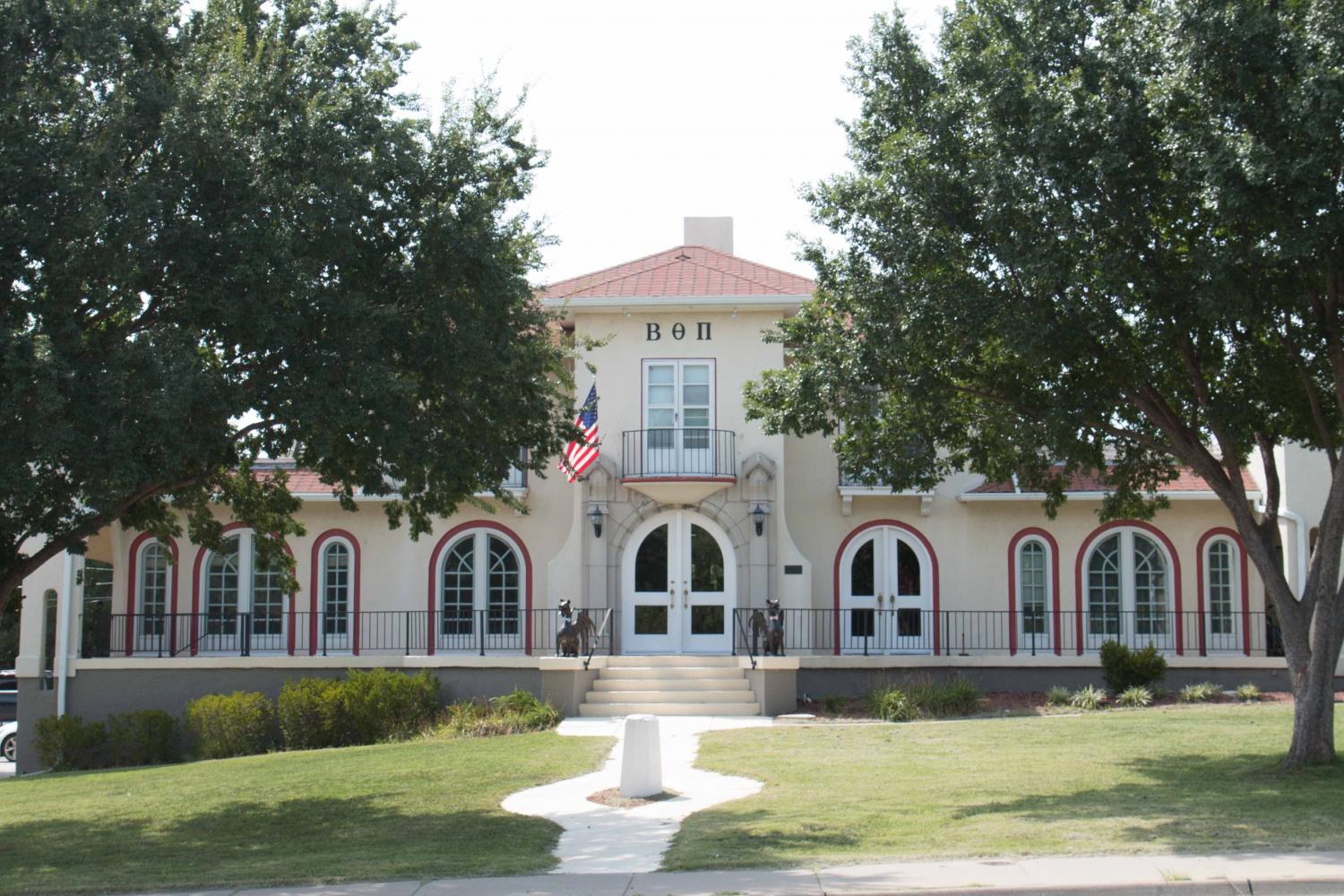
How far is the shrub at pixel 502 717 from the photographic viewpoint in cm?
1806

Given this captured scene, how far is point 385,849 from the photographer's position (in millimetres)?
10172

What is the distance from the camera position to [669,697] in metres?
19.6

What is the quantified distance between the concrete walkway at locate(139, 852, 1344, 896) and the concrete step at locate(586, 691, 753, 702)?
34.8ft

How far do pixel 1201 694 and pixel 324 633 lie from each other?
14.2m

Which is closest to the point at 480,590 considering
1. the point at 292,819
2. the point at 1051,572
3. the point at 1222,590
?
the point at 1051,572

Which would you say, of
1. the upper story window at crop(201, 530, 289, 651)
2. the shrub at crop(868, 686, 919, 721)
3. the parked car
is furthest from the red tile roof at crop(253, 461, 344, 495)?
the parked car

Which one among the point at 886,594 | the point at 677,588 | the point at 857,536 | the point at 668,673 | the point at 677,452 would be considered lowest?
the point at 668,673

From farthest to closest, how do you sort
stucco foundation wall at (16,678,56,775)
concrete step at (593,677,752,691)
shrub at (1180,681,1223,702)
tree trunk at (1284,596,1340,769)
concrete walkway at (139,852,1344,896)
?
stucco foundation wall at (16,678,56,775), concrete step at (593,677,752,691), shrub at (1180,681,1223,702), tree trunk at (1284,596,1340,769), concrete walkway at (139,852,1344,896)

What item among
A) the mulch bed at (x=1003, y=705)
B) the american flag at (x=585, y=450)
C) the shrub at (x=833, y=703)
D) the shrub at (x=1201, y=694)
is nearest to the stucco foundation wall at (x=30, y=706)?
the american flag at (x=585, y=450)

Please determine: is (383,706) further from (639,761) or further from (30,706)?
(639,761)

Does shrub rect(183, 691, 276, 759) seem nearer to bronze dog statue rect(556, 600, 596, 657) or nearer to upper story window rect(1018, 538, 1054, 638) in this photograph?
bronze dog statue rect(556, 600, 596, 657)

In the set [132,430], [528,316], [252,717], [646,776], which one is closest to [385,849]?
[646,776]

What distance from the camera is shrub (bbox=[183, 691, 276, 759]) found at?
1897cm

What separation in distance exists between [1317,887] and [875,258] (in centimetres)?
686
